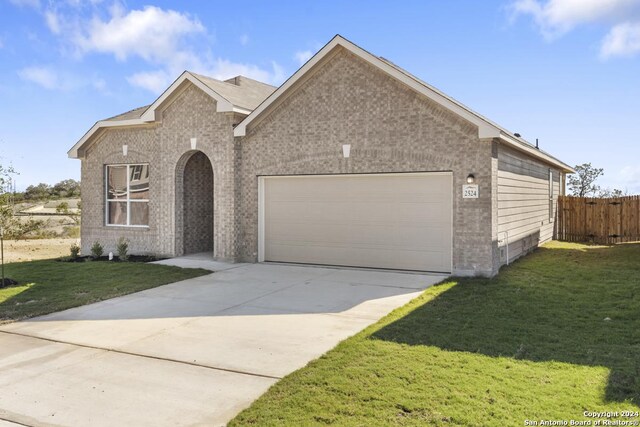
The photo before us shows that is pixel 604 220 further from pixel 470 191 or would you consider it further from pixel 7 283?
pixel 7 283

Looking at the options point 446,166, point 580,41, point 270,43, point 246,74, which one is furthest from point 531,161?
point 246,74

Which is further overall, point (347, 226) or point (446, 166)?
point (347, 226)

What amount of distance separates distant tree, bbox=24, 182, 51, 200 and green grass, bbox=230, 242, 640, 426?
3917cm

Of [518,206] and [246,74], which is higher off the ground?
[246,74]

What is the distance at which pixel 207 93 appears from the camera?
47.5 ft

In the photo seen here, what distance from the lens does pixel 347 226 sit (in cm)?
1320

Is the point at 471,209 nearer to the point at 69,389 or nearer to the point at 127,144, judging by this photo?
the point at 69,389

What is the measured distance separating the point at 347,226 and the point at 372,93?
3440 mm

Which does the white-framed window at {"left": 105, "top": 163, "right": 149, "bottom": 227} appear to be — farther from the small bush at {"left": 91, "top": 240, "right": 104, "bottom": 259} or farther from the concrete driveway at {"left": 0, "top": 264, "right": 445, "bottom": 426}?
the concrete driveway at {"left": 0, "top": 264, "right": 445, "bottom": 426}

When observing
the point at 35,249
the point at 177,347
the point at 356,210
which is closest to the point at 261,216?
the point at 356,210

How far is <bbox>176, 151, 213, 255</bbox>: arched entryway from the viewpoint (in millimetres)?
15602

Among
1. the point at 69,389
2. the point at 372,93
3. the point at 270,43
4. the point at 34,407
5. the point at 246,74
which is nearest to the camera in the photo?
the point at 34,407

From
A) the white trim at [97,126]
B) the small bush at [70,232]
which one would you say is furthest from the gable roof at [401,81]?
the small bush at [70,232]

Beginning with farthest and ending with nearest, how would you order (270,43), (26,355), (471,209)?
1. (270,43)
2. (471,209)
3. (26,355)
